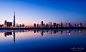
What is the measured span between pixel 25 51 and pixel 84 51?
6344 mm

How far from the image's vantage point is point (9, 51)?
7066mm

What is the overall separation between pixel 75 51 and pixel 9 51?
23.9 feet

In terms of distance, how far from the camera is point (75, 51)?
22.3 feet

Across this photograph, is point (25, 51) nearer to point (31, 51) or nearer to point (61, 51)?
point (31, 51)

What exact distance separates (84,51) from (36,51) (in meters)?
5.13

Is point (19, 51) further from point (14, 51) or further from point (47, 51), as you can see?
point (47, 51)

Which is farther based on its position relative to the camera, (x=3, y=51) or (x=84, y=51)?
(x=3, y=51)

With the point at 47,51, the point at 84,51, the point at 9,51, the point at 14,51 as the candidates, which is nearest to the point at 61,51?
Result: the point at 47,51

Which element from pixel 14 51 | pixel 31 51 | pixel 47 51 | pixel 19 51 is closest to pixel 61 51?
pixel 47 51

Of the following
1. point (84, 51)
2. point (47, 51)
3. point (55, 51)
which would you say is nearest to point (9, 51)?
point (47, 51)

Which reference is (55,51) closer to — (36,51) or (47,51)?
Result: (47,51)

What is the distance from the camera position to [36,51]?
6891 mm

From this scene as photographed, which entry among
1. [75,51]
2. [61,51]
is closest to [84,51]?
[75,51]

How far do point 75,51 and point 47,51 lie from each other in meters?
3.02
